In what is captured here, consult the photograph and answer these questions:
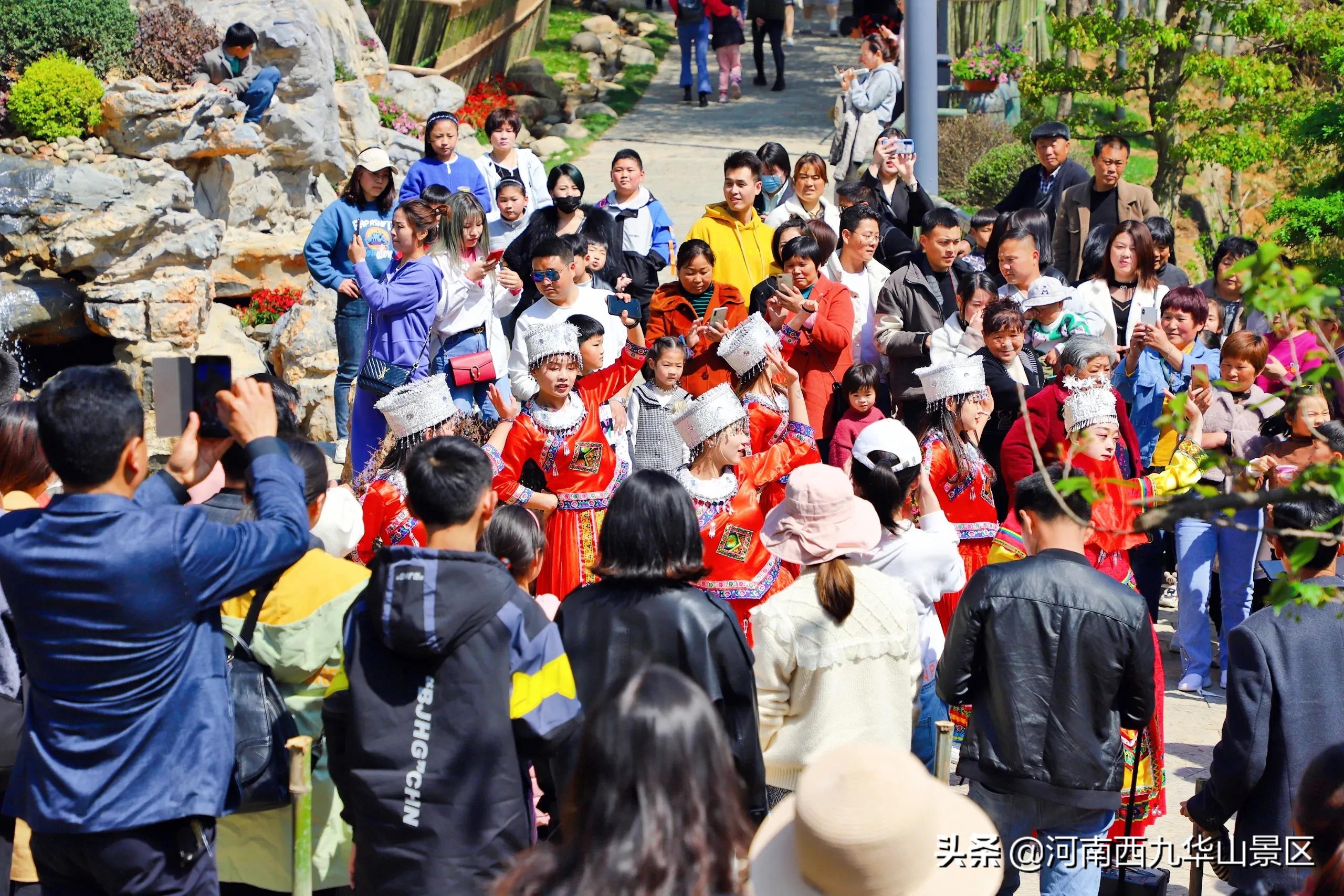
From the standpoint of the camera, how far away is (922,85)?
9.83 m

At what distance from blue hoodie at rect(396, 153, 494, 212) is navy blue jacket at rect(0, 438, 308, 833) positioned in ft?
20.0

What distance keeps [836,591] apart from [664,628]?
0.60 metres

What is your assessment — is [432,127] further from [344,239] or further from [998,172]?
[998,172]

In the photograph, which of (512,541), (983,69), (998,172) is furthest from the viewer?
(983,69)

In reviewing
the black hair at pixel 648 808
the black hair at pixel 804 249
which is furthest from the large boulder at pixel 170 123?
the black hair at pixel 648 808

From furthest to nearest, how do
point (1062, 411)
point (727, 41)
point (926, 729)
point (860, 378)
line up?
point (727, 41) → point (860, 378) → point (1062, 411) → point (926, 729)

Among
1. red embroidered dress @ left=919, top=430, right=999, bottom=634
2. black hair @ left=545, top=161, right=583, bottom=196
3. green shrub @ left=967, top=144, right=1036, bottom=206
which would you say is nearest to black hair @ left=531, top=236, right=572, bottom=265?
black hair @ left=545, top=161, right=583, bottom=196

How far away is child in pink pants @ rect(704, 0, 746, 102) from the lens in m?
19.4

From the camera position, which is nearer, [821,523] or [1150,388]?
[821,523]

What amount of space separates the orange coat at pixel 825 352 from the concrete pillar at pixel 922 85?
114 inches

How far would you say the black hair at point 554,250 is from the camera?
7.13 metres

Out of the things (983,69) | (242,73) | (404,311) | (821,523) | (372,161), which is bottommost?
(821,523)

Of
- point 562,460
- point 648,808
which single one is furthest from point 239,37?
point 648,808

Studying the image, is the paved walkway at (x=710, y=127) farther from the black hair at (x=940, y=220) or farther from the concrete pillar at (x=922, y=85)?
the black hair at (x=940, y=220)
